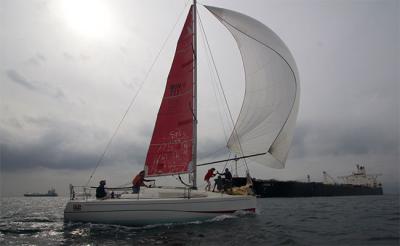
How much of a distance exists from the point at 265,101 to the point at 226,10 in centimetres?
555

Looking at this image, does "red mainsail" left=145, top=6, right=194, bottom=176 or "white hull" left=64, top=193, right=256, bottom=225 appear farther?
"red mainsail" left=145, top=6, right=194, bottom=176

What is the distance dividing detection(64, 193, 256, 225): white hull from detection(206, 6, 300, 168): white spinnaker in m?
5.08

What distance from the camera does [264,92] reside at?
54.2 ft

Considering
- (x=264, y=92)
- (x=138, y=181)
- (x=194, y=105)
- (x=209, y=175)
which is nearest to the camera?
(x=138, y=181)

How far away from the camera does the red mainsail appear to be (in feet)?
47.4

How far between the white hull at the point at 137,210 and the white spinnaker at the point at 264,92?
5.08 m

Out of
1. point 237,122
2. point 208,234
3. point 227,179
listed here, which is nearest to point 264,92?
point 237,122

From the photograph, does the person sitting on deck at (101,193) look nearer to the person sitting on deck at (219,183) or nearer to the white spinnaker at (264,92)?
the person sitting on deck at (219,183)

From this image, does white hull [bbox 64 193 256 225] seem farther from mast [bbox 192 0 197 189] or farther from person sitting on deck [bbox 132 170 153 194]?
mast [bbox 192 0 197 189]

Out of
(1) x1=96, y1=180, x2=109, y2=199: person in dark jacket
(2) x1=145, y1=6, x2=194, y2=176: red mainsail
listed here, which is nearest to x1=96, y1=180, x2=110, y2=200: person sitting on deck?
(1) x1=96, y1=180, x2=109, y2=199: person in dark jacket

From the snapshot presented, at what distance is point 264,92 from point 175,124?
5250 millimetres

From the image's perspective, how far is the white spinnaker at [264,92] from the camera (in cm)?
1568

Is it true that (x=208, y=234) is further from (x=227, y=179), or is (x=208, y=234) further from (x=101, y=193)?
(x=227, y=179)

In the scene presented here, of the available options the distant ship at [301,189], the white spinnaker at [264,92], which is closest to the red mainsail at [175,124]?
the white spinnaker at [264,92]
